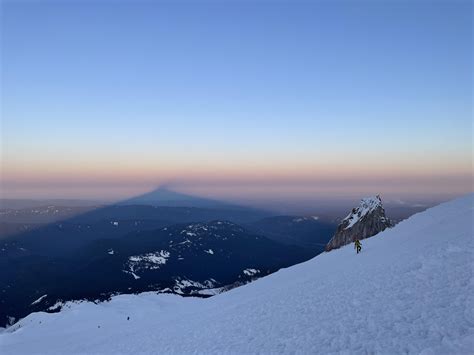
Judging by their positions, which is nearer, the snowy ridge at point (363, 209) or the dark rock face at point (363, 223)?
the dark rock face at point (363, 223)

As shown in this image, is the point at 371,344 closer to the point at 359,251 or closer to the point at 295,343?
the point at 295,343

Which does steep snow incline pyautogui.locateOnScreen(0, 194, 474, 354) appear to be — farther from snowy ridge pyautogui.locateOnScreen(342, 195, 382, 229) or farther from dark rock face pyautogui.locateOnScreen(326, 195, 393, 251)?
snowy ridge pyautogui.locateOnScreen(342, 195, 382, 229)

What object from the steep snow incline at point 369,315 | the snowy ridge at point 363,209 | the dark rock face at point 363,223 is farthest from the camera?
the snowy ridge at point 363,209

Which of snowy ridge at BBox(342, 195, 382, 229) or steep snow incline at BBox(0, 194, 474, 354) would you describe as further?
snowy ridge at BBox(342, 195, 382, 229)

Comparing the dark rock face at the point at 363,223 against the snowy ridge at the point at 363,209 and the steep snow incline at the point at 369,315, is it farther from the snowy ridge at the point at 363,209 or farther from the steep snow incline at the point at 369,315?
the steep snow incline at the point at 369,315

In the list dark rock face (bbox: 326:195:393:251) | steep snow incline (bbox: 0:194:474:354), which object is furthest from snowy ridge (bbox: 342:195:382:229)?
steep snow incline (bbox: 0:194:474:354)

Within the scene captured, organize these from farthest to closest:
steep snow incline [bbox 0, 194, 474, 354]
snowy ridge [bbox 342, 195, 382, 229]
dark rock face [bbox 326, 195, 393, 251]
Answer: snowy ridge [bbox 342, 195, 382, 229]
dark rock face [bbox 326, 195, 393, 251]
steep snow incline [bbox 0, 194, 474, 354]

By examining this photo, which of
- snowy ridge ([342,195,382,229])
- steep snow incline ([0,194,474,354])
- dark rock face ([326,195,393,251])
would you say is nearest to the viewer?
steep snow incline ([0,194,474,354])

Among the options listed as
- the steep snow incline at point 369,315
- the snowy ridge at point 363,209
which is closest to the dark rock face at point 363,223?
the snowy ridge at point 363,209

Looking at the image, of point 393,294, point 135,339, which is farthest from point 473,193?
point 135,339
